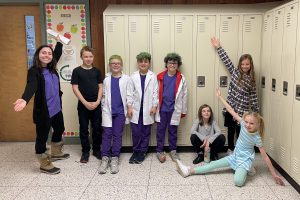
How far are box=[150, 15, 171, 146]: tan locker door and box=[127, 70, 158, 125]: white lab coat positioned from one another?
8.6 inches

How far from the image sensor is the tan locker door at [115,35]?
381cm

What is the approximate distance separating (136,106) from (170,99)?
0.43 metres

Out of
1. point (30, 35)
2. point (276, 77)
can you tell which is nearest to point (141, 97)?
point (276, 77)

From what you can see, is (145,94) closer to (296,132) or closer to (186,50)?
(186,50)

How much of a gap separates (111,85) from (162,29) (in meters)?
0.97

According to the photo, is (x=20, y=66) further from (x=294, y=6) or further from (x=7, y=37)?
(x=294, y=6)

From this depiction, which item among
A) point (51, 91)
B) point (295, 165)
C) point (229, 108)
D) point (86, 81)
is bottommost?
point (295, 165)

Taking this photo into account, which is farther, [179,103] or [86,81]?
[179,103]

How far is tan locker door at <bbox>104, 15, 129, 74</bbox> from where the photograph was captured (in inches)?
150

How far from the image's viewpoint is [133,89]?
12.2 ft

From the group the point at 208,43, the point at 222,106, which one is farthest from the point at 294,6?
the point at 222,106

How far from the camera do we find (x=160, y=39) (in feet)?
12.6

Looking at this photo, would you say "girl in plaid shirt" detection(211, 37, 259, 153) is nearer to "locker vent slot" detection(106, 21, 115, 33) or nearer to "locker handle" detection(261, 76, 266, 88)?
"locker handle" detection(261, 76, 266, 88)

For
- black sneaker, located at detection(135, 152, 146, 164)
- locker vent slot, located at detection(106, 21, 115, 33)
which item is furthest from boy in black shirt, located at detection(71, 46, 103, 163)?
black sneaker, located at detection(135, 152, 146, 164)
